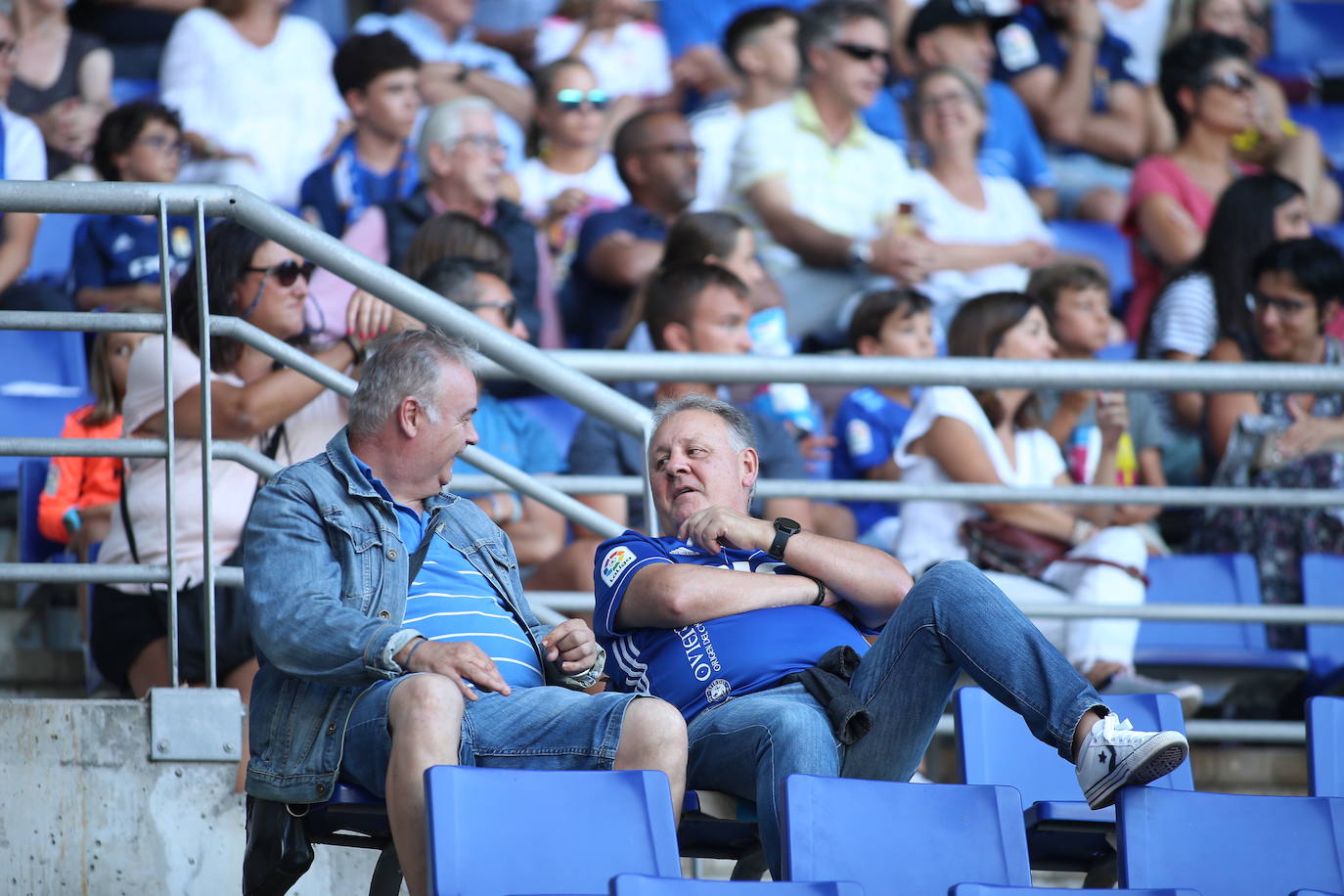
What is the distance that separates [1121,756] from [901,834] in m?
0.32

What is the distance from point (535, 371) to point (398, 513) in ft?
1.81

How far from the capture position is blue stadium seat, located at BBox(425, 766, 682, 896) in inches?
82.2

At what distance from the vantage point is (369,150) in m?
5.34

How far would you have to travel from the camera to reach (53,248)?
512 cm

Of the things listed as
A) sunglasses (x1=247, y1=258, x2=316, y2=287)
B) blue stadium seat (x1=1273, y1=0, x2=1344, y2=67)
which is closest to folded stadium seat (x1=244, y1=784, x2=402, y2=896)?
sunglasses (x1=247, y1=258, x2=316, y2=287)

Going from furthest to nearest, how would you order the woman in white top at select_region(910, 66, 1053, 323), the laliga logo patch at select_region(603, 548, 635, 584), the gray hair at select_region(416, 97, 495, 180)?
the woman in white top at select_region(910, 66, 1053, 323), the gray hair at select_region(416, 97, 495, 180), the laliga logo patch at select_region(603, 548, 635, 584)

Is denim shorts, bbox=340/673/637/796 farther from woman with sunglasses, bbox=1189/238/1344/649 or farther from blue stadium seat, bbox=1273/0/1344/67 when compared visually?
blue stadium seat, bbox=1273/0/1344/67

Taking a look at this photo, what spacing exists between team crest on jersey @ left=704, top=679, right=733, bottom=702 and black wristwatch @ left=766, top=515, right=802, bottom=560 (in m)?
0.22

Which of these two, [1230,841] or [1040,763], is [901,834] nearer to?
[1230,841]

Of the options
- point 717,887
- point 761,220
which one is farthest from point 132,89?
point 717,887

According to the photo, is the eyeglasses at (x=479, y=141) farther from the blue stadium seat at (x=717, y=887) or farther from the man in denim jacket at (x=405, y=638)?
the blue stadium seat at (x=717, y=887)

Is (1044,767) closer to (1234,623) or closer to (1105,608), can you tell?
(1105,608)

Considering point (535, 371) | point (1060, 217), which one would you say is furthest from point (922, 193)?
point (535, 371)

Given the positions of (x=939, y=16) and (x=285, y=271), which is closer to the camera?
(x=285, y=271)
